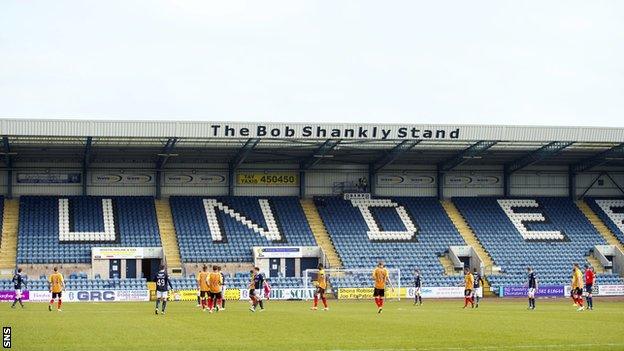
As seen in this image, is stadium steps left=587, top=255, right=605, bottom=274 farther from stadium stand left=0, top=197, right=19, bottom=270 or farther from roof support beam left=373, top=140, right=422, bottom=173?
stadium stand left=0, top=197, right=19, bottom=270

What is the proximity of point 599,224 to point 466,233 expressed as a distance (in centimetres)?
977

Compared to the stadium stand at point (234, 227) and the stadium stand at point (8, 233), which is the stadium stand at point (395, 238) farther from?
the stadium stand at point (8, 233)

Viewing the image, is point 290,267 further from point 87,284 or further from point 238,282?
point 87,284

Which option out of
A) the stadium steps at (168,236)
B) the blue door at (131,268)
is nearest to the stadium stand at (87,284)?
the stadium steps at (168,236)

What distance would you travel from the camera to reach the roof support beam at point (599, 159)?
64.8 meters

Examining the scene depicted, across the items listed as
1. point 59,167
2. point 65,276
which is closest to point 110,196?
point 59,167

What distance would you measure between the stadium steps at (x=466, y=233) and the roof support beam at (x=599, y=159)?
9.16 m

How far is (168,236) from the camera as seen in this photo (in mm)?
61312

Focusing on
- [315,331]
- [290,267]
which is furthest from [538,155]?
[315,331]

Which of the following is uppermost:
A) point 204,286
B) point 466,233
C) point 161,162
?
point 161,162

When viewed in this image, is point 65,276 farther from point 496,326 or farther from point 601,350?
point 601,350

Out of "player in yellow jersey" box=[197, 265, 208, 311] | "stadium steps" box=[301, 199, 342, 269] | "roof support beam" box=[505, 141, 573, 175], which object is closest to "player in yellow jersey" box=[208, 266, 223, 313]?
"player in yellow jersey" box=[197, 265, 208, 311]

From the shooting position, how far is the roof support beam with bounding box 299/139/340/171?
60.3 meters

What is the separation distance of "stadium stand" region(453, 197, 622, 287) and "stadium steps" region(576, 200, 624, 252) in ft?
1.57
